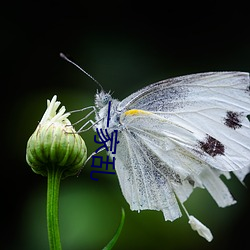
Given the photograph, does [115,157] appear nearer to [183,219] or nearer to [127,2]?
[183,219]

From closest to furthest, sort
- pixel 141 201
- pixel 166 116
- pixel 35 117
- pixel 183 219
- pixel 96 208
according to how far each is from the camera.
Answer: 1. pixel 141 201
2. pixel 166 116
3. pixel 96 208
4. pixel 183 219
5. pixel 35 117

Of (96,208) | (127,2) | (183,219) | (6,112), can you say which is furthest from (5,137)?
(127,2)

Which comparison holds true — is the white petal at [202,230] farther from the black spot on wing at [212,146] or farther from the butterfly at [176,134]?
the black spot on wing at [212,146]

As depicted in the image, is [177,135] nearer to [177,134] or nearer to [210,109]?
[177,134]

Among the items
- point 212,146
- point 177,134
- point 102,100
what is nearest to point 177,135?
point 177,134

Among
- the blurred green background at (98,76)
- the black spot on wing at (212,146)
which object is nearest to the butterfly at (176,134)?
the black spot on wing at (212,146)

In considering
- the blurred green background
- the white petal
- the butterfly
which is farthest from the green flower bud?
the blurred green background
